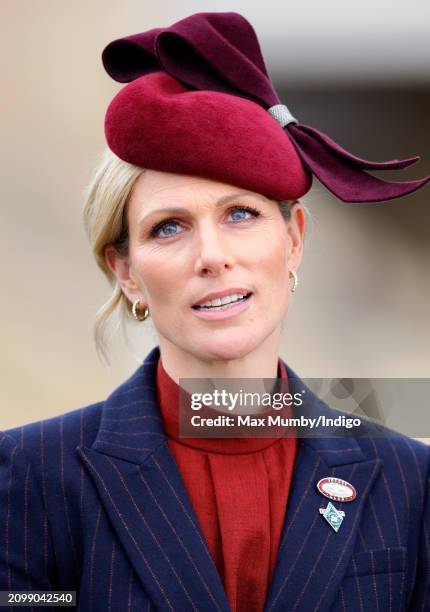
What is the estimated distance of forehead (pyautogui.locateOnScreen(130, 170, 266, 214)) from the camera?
90.0 inches

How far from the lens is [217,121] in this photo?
7.47ft

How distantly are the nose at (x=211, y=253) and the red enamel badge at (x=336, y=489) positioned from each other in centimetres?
54

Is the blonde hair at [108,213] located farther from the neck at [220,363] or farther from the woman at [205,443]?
the neck at [220,363]

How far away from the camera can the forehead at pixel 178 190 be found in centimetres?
229

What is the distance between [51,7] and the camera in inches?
281

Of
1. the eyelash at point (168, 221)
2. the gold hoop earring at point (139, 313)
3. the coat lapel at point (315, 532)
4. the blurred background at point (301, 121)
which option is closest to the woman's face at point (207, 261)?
the eyelash at point (168, 221)

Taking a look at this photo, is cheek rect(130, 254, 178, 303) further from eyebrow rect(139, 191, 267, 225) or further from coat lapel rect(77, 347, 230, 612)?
coat lapel rect(77, 347, 230, 612)

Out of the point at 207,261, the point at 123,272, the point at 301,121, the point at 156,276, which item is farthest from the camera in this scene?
the point at 301,121

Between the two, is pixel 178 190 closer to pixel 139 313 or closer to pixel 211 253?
pixel 211 253

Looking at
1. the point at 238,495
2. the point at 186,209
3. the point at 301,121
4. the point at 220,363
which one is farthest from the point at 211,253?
the point at 301,121

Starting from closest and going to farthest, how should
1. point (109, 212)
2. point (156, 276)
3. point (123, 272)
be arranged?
point (156, 276), point (109, 212), point (123, 272)

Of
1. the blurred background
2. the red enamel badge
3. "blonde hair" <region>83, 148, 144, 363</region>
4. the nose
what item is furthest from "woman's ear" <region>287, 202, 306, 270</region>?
the blurred background

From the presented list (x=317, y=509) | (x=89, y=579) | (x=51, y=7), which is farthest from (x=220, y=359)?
(x=51, y=7)

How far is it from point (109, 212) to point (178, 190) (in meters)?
0.21
